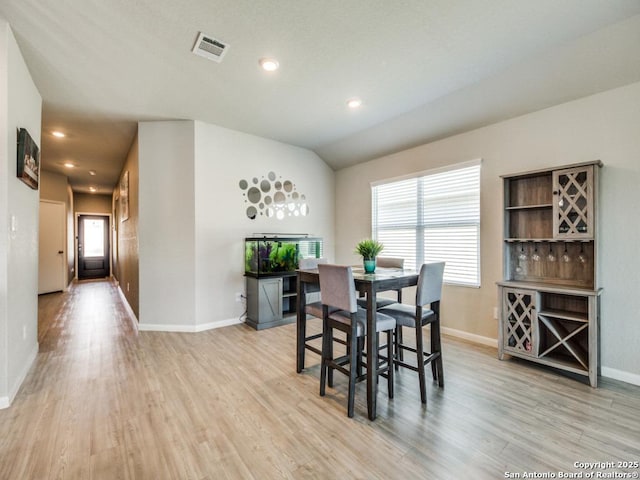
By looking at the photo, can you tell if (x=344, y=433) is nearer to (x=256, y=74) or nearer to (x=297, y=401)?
(x=297, y=401)

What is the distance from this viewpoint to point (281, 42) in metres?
2.31

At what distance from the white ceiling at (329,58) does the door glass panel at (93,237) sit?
7120 millimetres

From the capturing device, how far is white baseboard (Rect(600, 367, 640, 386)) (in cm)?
241

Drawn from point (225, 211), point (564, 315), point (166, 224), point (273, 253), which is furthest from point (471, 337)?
point (166, 224)

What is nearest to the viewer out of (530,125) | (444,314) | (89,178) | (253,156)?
(530,125)

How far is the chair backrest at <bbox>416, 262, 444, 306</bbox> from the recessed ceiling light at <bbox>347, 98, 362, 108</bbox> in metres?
2.04

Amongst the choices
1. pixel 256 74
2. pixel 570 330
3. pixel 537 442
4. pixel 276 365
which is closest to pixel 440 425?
pixel 537 442

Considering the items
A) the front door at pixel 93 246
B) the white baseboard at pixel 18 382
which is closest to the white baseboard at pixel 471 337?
the white baseboard at pixel 18 382

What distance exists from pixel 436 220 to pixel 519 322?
154 centimetres

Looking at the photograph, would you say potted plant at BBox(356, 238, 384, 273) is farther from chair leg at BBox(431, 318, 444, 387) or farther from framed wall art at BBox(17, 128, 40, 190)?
framed wall art at BBox(17, 128, 40, 190)

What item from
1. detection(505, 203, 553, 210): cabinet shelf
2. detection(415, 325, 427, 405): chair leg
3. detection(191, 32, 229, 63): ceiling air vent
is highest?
detection(191, 32, 229, 63): ceiling air vent

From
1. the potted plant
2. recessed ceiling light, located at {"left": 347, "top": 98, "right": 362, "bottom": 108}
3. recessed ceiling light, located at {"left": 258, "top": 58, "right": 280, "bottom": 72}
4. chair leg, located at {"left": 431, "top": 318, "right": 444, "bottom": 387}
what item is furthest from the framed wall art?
chair leg, located at {"left": 431, "top": 318, "right": 444, "bottom": 387}

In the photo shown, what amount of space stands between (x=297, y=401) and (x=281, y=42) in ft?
9.05

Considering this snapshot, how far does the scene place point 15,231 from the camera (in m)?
2.33
